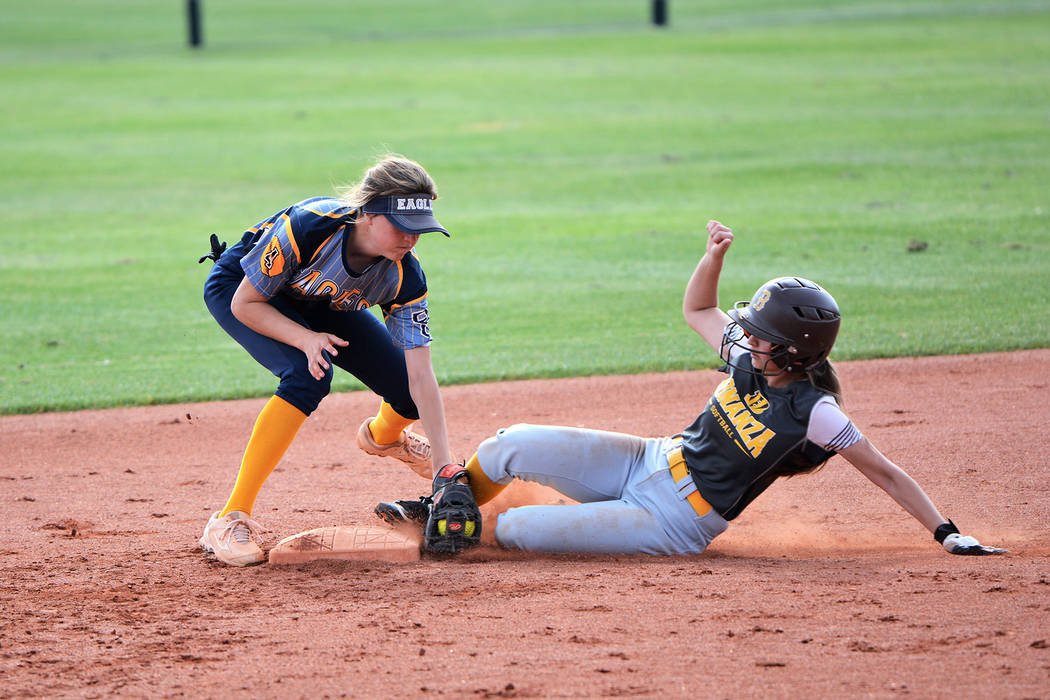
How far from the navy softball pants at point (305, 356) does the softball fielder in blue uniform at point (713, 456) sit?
58 centimetres

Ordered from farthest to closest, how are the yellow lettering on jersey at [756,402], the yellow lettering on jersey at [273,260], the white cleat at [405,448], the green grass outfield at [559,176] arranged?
the green grass outfield at [559,176] < the white cleat at [405,448] < the yellow lettering on jersey at [273,260] < the yellow lettering on jersey at [756,402]

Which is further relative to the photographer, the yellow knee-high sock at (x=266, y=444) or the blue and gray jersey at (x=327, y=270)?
the yellow knee-high sock at (x=266, y=444)

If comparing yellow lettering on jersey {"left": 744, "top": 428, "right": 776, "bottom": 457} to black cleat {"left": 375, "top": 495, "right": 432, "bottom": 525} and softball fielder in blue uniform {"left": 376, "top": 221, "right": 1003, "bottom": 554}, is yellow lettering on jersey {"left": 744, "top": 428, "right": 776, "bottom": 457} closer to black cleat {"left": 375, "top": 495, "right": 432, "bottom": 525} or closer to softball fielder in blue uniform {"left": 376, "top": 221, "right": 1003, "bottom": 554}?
softball fielder in blue uniform {"left": 376, "top": 221, "right": 1003, "bottom": 554}

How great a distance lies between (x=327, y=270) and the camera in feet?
16.2

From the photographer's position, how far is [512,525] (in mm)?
4980

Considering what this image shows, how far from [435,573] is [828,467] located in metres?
2.64

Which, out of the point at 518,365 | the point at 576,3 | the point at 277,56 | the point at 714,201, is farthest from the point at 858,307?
the point at 576,3

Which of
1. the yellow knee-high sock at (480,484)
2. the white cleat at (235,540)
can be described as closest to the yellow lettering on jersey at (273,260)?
the white cleat at (235,540)

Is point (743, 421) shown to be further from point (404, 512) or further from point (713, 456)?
point (404, 512)

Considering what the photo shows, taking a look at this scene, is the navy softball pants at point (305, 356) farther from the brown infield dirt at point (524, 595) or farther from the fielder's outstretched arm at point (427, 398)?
the brown infield dirt at point (524, 595)

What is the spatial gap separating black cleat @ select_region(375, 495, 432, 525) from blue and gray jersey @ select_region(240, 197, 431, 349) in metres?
0.69

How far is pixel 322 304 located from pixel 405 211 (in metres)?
0.75

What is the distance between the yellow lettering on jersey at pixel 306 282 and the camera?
4.96 meters

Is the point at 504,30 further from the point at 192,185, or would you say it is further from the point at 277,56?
the point at 192,185
